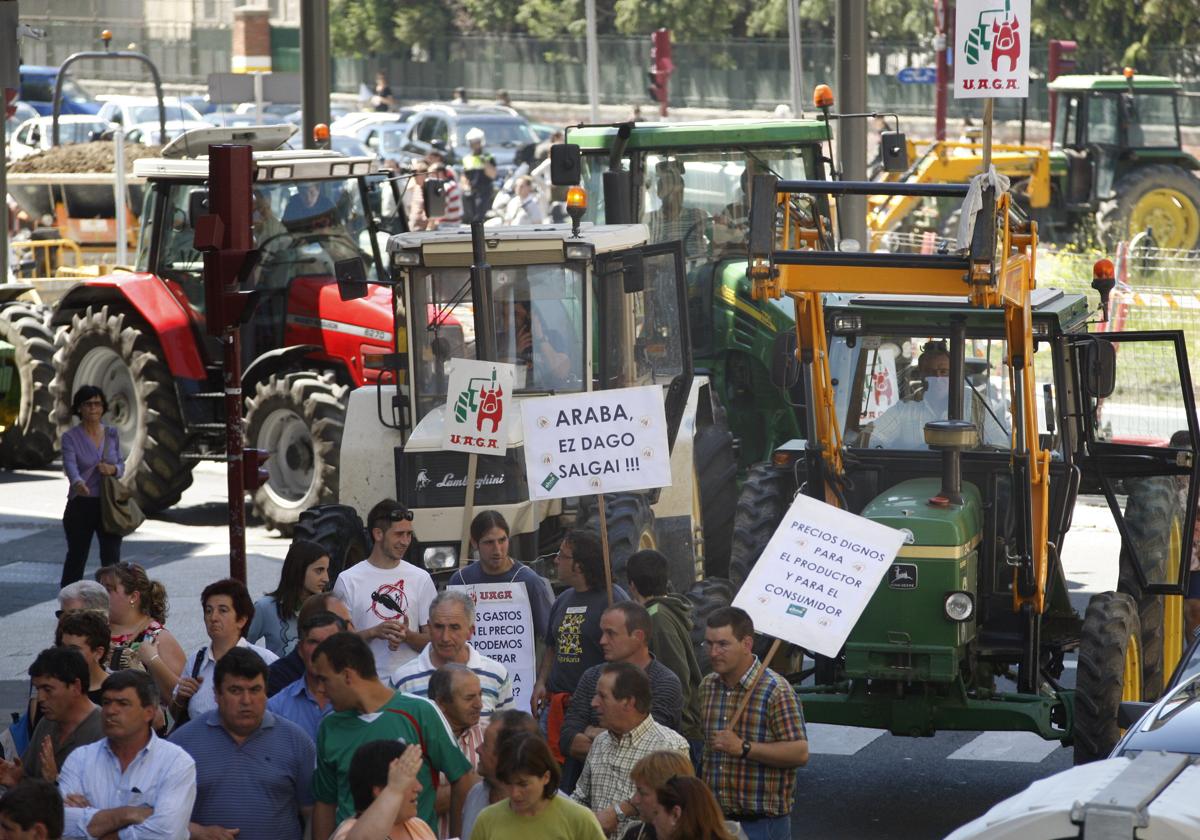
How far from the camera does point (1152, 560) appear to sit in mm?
10812

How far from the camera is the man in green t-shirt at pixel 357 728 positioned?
652 cm

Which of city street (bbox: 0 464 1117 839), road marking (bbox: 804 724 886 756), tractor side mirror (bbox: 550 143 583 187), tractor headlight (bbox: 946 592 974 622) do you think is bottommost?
road marking (bbox: 804 724 886 756)

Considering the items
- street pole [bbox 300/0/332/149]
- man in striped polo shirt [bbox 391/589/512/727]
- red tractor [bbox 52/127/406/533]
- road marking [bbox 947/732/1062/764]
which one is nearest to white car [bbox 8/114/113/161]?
street pole [bbox 300/0/332/149]

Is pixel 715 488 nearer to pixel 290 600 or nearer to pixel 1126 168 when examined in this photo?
pixel 290 600

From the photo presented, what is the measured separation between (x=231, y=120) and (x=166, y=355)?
28137 mm

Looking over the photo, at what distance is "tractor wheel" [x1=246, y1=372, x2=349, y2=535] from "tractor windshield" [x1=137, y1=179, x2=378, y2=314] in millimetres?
953

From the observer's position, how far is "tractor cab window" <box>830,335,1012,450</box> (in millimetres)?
10086

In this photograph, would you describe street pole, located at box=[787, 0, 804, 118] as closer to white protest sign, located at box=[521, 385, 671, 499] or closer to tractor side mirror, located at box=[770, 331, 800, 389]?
tractor side mirror, located at box=[770, 331, 800, 389]

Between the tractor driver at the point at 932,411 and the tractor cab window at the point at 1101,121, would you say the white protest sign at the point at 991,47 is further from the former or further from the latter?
the tractor cab window at the point at 1101,121

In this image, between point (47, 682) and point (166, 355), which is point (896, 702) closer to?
point (47, 682)

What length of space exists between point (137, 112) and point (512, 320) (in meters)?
33.9

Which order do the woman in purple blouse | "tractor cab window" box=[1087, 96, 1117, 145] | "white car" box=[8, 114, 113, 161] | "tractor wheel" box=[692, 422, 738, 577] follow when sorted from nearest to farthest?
the woman in purple blouse → "tractor wheel" box=[692, 422, 738, 577] → "tractor cab window" box=[1087, 96, 1117, 145] → "white car" box=[8, 114, 113, 161]

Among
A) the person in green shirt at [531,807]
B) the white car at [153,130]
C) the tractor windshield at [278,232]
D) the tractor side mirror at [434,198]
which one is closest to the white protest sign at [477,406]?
the person in green shirt at [531,807]

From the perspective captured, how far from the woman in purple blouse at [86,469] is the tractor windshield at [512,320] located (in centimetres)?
268
